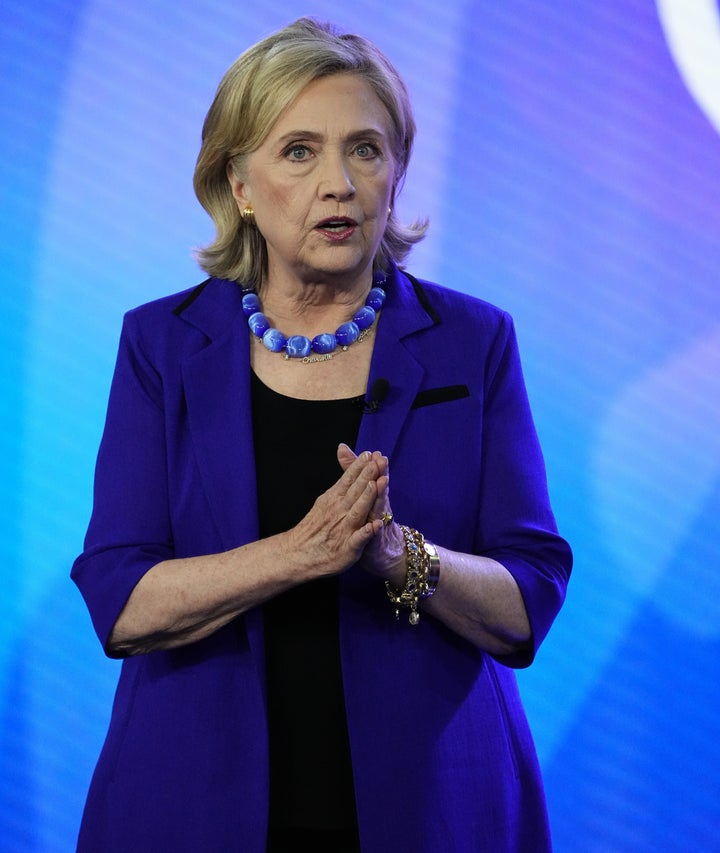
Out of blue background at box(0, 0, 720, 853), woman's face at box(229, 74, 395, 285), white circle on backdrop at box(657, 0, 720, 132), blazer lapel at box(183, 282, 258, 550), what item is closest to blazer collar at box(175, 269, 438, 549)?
blazer lapel at box(183, 282, 258, 550)

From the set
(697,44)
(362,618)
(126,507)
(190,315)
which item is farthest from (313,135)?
(697,44)

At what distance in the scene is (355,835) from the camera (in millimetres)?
1732

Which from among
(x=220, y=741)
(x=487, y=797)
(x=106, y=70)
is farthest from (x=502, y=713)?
(x=106, y=70)

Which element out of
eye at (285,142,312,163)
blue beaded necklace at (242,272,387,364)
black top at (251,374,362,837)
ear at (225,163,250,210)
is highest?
eye at (285,142,312,163)

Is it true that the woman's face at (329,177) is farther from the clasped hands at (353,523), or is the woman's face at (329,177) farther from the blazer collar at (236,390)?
the clasped hands at (353,523)

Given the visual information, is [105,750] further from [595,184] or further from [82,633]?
[595,184]

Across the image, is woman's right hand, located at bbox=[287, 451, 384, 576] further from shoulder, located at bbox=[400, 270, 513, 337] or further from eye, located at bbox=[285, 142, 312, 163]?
eye, located at bbox=[285, 142, 312, 163]

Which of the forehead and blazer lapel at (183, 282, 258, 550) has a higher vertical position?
the forehead

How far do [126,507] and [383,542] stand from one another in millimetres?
420

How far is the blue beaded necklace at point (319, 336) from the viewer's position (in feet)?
6.38

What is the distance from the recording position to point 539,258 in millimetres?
2957

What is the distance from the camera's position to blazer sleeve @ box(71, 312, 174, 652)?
68.9 inches

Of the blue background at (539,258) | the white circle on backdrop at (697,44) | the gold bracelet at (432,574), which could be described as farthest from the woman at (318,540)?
the white circle on backdrop at (697,44)

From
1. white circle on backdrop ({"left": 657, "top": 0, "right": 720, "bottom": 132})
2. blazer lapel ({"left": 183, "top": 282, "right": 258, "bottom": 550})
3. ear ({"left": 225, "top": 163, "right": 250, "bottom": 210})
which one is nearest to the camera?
blazer lapel ({"left": 183, "top": 282, "right": 258, "bottom": 550})
